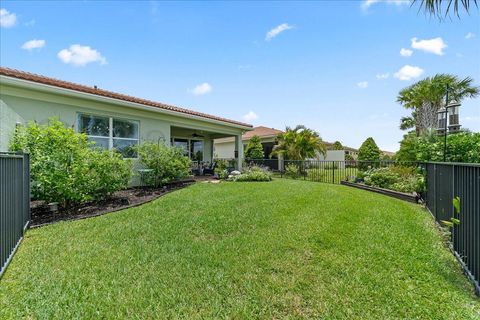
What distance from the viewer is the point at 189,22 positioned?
9844mm

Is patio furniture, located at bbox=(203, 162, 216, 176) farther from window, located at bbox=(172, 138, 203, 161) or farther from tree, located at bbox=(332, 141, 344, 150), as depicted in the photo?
tree, located at bbox=(332, 141, 344, 150)

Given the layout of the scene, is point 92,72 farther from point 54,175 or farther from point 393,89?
point 393,89

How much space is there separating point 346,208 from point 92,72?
1286 cm

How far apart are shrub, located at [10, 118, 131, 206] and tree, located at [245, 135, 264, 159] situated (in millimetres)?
14312

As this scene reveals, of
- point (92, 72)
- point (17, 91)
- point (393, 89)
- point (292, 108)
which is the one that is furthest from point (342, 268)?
point (393, 89)

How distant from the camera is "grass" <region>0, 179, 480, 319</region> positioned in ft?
7.71

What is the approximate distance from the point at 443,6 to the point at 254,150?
17.0m

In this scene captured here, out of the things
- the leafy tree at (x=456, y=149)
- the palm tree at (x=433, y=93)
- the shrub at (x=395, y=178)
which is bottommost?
the shrub at (x=395, y=178)

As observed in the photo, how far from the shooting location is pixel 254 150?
1989 cm

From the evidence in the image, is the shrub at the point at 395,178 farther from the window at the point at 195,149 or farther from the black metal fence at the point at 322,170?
the window at the point at 195,149

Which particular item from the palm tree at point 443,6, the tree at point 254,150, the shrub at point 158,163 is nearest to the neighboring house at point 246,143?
the tree at point 254,150

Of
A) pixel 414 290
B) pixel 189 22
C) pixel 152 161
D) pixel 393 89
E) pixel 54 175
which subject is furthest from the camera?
pixel 393 89

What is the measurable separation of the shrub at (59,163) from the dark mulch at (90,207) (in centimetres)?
32

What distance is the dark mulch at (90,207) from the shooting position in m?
5.41
